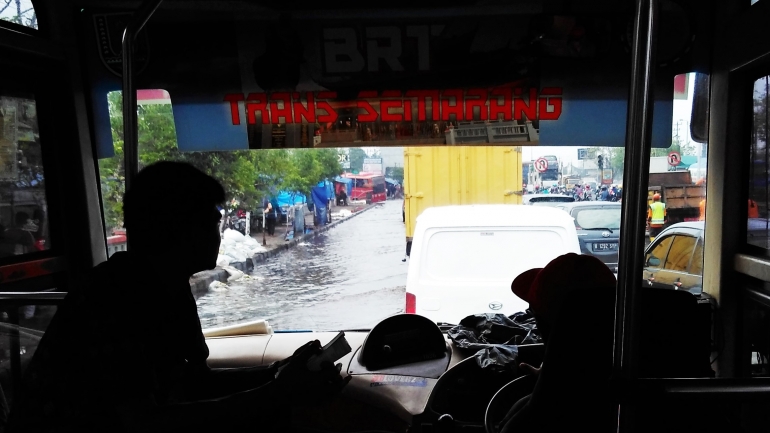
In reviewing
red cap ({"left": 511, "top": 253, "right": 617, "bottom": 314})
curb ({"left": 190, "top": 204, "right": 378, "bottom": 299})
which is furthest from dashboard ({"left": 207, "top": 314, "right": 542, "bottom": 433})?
red cap ({"left": 511, "top": 253, "right": 617, "bottom": 314})

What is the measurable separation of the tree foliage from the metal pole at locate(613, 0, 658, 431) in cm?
238

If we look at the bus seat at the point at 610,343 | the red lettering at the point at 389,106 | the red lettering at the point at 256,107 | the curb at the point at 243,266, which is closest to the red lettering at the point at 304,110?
the red lettering at the point at 256,107

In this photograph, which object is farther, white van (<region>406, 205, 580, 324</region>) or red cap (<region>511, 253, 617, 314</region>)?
white van (<region>406, 205, 580, 324</region>)

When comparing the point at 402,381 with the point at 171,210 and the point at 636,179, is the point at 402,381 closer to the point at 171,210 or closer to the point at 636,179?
the point at 171,210

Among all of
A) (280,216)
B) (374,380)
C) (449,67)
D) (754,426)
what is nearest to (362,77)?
(449,67)

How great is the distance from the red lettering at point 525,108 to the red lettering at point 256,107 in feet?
4.25

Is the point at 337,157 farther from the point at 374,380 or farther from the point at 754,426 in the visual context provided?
the point at 754,426

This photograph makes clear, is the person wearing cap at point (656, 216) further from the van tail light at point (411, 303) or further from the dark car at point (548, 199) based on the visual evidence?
the van tail light at point (411, 303)

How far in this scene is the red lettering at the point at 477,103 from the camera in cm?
318

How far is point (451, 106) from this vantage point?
3201mm

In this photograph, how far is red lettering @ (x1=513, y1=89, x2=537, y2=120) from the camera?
3.17 metres

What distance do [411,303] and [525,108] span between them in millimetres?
1486

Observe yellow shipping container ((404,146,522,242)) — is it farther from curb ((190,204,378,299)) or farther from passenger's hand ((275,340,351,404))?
passenger's hand ((275,340,351,404))

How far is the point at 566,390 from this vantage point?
1.48 m
